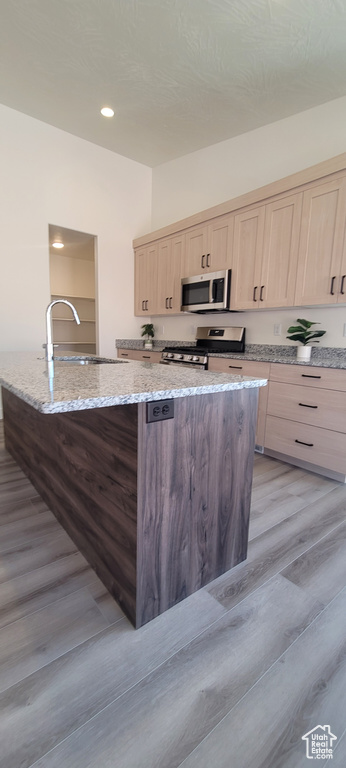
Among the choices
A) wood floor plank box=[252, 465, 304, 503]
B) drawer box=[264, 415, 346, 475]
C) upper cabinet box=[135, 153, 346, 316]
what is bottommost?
wood floor plank box=[252, 465, 304, 503]

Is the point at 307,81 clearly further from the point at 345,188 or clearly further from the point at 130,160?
the point at 130,160

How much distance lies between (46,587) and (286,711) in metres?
0.93

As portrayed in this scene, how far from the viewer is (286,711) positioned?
87 centimetres

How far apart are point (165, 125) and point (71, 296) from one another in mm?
2714

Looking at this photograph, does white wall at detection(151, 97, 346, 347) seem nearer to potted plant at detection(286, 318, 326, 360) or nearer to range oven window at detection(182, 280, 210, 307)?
potted plant at detection(286, 318, 326, 360)

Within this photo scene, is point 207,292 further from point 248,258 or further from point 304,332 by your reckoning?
point 304,332

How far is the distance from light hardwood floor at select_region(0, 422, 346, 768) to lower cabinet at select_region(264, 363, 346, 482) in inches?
33.7

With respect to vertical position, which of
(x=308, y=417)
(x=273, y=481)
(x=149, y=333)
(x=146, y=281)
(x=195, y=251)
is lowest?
(x=273, y=481)

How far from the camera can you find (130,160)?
13.7 ft

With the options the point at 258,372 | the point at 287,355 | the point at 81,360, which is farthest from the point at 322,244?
the point at 81,360

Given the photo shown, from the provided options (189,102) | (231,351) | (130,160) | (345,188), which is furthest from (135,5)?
(231,351)

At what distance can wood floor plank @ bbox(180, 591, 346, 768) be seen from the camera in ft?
2.55

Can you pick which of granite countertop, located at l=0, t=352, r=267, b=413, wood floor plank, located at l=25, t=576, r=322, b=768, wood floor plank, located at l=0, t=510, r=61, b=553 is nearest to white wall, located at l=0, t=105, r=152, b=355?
wood floor plank, located at l=0, t=510, r=61, b=553

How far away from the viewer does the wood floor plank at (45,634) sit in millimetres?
973
